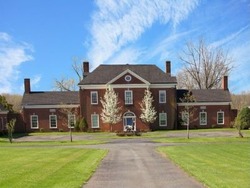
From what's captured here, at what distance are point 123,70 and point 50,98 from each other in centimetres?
1244

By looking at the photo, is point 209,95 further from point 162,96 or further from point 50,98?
point 50,98

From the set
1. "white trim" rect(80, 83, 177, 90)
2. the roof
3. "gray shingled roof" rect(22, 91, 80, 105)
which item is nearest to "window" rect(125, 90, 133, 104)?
"white trim" rect(80, 83, 177, 90)

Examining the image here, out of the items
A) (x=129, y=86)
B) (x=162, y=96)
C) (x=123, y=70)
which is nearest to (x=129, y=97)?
(x=129, y=86)

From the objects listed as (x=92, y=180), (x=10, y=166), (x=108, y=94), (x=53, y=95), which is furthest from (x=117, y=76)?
(x=92, y=180)

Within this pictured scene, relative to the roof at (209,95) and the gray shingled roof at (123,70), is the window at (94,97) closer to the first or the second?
the gray shingled roof at (123,70)

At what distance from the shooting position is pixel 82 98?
2312 inches

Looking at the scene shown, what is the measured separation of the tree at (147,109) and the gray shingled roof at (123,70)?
2509 millimetres

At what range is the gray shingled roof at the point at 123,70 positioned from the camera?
194 feet

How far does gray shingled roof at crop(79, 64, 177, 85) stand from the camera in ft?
194

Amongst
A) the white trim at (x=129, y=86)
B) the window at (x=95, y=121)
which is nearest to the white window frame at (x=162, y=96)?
the white trim at (x=129, y=86)

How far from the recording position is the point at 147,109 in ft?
189

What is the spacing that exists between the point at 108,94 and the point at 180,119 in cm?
1229

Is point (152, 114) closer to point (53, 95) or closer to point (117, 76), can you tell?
point (117, 76)

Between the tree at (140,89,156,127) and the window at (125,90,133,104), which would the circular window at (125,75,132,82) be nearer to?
the window at (125,90,133,104)
